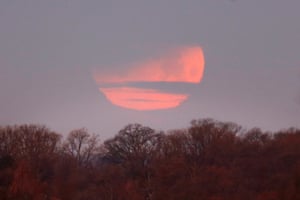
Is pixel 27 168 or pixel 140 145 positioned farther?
pixel 140 145

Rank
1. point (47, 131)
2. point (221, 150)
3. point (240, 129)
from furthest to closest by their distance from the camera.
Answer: point (47, 131), point (240, 129), point (221, 150)

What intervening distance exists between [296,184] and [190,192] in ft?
25.9

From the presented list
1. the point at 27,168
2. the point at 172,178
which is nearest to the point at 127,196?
the point at 172,178

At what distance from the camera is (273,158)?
45281mm

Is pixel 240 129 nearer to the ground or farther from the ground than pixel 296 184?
farther from the ground

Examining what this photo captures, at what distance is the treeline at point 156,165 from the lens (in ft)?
136

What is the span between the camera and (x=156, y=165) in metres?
53.9

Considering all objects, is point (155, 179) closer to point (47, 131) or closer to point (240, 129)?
point (240, 129)

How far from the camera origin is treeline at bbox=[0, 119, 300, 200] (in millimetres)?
41531

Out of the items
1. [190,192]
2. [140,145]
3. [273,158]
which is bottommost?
[190,192]

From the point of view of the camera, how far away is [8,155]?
5850 cm

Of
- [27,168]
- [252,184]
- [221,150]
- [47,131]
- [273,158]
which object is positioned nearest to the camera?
[252,184]

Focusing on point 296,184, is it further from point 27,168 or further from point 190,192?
point 27,168

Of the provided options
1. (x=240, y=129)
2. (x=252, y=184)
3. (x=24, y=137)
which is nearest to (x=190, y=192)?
(x=252, y=184)
